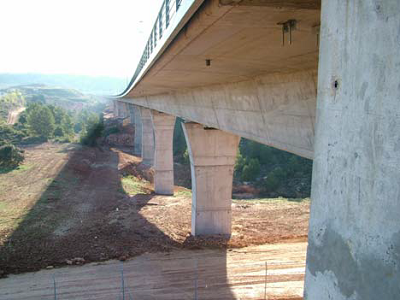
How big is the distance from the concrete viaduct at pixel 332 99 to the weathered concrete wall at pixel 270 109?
1.7 inches

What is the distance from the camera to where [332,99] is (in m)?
2.84

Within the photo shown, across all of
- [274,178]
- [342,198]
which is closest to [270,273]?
[342,198]

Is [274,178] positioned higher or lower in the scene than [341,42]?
lower

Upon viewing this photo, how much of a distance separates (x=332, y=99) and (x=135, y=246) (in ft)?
61.6

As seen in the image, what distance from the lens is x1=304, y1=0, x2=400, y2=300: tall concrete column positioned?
227 cm

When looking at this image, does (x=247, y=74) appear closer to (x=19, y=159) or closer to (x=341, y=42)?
(x=341, y=42)

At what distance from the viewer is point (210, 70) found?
10.4 m

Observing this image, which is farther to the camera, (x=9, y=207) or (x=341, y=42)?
(x=9, y=207)

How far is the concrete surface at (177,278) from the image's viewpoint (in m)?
14.7

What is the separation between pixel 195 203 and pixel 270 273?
698 cm

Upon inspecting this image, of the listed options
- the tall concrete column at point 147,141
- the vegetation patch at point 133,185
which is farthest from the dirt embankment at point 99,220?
the tall concrete column at point 147,141

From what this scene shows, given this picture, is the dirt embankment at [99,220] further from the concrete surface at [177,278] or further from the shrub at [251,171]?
the shrub at [251,171]

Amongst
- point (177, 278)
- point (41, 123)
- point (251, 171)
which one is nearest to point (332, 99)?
point (177, 278)

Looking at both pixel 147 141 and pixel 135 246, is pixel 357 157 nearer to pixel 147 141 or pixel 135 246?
pixel 135 246
